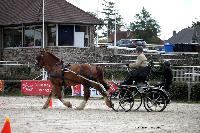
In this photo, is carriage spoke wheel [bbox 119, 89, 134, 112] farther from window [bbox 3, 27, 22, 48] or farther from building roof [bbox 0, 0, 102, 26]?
window [bbox 3, 27, 22, 48]

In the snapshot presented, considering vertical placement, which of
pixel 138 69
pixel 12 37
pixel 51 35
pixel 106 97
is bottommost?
pixel 106 97

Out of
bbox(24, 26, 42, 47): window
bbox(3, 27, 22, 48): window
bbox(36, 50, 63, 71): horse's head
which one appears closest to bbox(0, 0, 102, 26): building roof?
bbox(24, 26, 42, 47): window

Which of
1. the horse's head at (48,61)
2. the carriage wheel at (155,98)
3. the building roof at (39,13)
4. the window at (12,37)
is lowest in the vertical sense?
the carriage wheel at (155,98)

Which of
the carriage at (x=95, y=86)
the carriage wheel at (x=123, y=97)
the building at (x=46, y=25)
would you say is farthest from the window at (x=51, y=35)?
the carriage wheel at (x=123, y=97)

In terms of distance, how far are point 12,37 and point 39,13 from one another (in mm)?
3863

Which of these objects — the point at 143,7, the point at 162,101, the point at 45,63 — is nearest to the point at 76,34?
the point at 45,63

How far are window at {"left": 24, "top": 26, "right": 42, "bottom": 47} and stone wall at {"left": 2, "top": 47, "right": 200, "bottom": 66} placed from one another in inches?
27.8

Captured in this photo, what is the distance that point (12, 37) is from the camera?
47.7m

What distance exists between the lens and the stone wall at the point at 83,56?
145 ft

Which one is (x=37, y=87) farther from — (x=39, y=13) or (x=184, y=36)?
(x=184, y=36)

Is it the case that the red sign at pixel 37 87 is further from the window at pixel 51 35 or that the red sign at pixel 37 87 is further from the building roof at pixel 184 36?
the building roof at pixel 184 36

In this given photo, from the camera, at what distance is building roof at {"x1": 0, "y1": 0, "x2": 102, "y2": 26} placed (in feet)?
147

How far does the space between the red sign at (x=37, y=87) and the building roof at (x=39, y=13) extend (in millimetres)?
13861

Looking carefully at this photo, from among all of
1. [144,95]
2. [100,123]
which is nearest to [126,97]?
[144,95]
